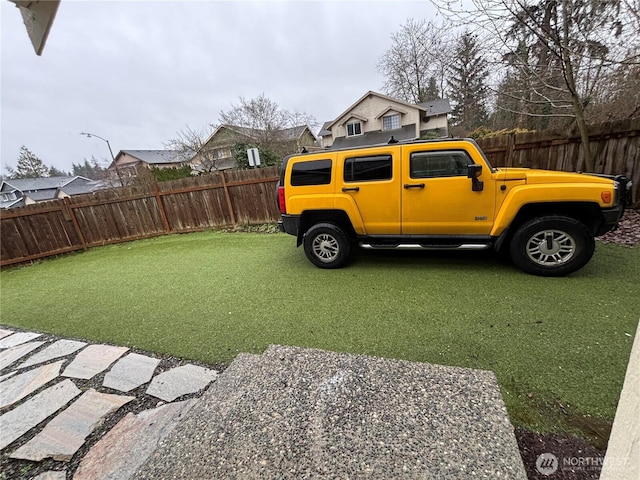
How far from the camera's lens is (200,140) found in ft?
53.0

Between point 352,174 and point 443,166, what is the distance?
3.94 ft

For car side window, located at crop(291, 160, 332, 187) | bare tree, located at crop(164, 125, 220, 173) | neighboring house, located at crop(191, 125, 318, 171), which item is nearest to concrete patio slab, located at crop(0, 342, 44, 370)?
car side window, located at crop(291, 160, 332, 187)

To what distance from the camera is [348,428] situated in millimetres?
1339

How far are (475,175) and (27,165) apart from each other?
57298 mm

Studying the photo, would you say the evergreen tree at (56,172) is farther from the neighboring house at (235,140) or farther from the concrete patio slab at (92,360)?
the concrete patio slab at (92,360)

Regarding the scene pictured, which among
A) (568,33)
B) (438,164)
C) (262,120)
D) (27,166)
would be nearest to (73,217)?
(438,164)

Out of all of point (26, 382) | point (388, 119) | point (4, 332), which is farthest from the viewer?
point (388, 119)

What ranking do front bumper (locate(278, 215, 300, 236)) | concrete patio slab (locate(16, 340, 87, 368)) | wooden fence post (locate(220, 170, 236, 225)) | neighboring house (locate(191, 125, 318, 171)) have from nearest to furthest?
concrete patio slab (locate(16, 340, 87, 368)), front bumper (locate(278, 215, 300, 236)), wooden fence post (locate(220, 170, 236, 225)), neighboring house (locate(191, 125, 318, 171))

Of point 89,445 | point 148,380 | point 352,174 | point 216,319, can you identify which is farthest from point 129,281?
point 352,174

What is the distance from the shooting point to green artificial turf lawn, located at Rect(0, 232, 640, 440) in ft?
6.21

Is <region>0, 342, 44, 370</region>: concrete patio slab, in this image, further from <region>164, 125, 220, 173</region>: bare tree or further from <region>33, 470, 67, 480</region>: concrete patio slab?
<region>164, 125, 220, 173</region>: bare tree

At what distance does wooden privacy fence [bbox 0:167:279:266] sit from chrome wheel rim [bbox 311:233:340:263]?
11.6 ft

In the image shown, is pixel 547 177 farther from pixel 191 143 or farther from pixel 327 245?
pixel 191 143

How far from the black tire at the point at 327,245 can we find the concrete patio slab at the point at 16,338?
362 centimetres
